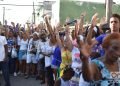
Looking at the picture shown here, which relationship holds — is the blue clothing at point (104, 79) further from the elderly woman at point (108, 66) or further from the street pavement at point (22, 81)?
the street pavement at point (22, 81)

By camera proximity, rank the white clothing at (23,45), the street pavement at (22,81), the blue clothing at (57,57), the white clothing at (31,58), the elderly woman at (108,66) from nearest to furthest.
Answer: the elderly woman at (108,66) < the blue clothing at (57,57) < the street pavement at (22,81) < the white clothing at (31,58) < the white clothing at (23,45)

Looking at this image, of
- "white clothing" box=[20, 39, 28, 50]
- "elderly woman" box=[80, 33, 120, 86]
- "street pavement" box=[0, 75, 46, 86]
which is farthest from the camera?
"white clothing" box=[20, 39, 28, 50]

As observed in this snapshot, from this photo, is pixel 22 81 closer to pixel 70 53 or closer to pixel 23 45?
pixel 23 45

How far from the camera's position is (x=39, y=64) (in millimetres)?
15547

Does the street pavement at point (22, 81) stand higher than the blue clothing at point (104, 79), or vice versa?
the blue clothing at point (104, 79)

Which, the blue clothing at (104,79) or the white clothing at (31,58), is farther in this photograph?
the white clothing at (31,58)

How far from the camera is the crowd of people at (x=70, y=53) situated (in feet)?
14.7

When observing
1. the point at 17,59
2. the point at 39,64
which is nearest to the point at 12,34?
the point at 17,59

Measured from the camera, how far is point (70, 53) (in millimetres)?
8211

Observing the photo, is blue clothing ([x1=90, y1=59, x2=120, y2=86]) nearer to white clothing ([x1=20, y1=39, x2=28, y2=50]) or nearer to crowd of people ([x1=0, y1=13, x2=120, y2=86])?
crowd of people ([x1=0, y1=13, x2=120, y2=86])

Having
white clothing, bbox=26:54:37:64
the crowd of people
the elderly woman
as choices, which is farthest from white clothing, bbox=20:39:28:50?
the elderly woman

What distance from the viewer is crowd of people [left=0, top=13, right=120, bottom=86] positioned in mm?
4487

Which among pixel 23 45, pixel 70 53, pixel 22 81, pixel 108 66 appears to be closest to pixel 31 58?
pixel 23 45

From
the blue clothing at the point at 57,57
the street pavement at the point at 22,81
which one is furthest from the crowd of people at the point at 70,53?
the street pavement at the point at 22,81
